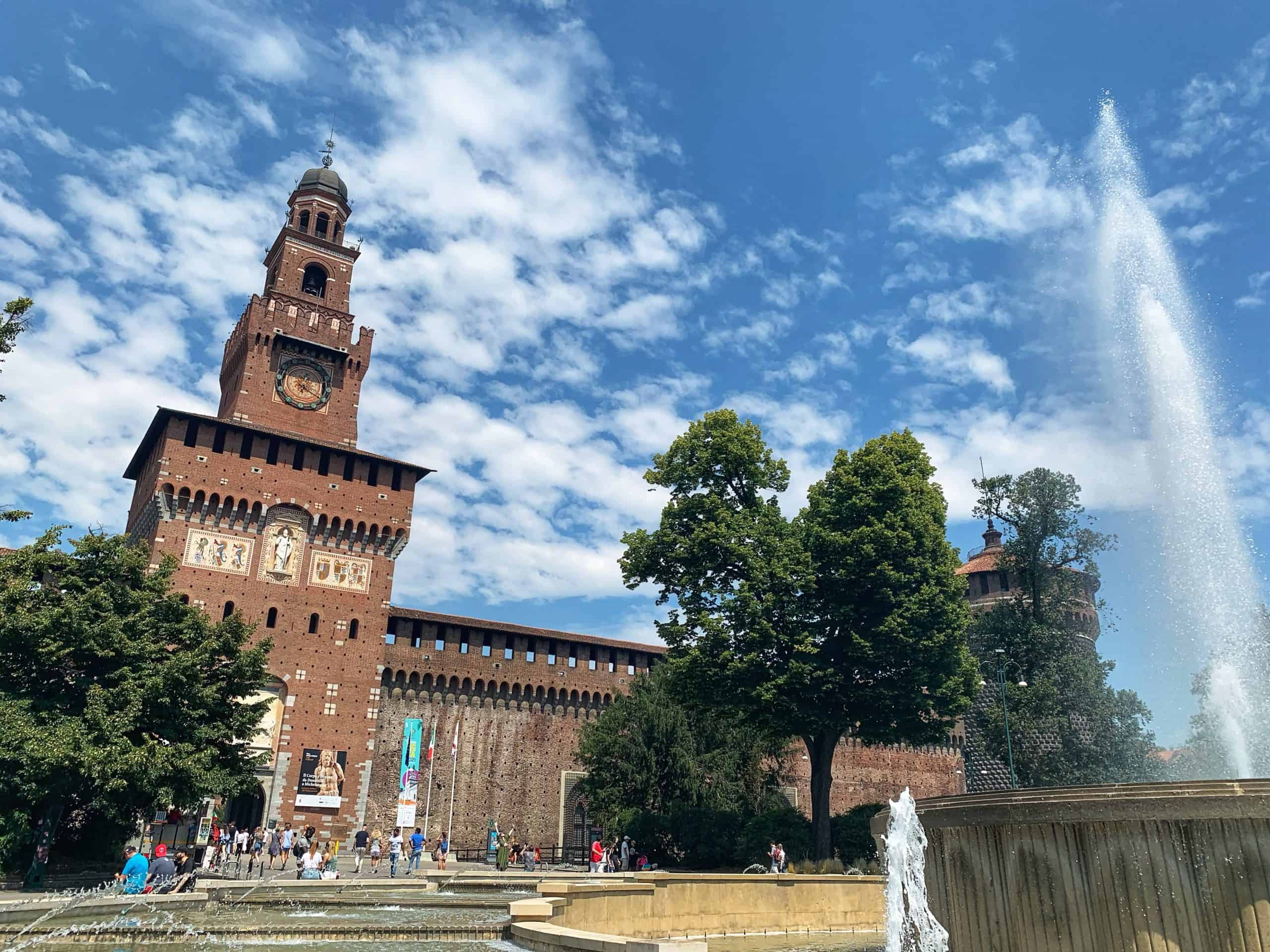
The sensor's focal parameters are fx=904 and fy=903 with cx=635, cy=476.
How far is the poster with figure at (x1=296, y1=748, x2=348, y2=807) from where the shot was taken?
34.7m

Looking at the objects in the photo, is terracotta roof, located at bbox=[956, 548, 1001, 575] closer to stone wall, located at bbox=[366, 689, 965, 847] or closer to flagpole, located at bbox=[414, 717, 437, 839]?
stone wall, located at bbox=[366, 689, 965, 847]

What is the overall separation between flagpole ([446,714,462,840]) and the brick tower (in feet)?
13.6

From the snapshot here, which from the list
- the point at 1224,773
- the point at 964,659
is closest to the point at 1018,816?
the point at 1224,773

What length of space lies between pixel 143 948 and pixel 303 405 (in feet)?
110

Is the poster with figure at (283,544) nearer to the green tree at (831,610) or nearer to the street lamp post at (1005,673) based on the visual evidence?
the green tree at (831,610)

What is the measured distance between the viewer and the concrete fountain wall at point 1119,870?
7.23 m

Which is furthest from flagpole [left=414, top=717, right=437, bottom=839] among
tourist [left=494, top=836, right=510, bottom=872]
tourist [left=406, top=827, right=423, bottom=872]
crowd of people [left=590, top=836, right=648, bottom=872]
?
tourist [left=494, top=836, right=510, bottom=872]

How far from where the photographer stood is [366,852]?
1347 inches

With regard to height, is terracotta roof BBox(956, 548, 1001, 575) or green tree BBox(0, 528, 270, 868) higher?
terracotta roof BBox(956, 548, 1001, 575)

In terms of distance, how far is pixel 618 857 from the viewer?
31.0 metres

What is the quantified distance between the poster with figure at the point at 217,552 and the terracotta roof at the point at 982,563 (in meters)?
35.8

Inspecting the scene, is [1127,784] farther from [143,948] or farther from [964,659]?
[964,659]

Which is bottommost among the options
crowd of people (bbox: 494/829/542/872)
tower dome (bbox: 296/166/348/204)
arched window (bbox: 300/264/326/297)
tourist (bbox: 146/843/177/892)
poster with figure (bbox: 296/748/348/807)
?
crowd of people (bbox: 494/829/542/872)

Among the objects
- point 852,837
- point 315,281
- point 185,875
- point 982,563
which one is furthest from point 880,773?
point 185,875
